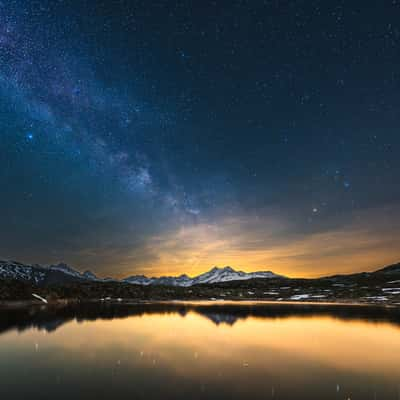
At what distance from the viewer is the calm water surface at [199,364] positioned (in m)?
19.2

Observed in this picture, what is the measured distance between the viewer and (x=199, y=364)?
26.9m

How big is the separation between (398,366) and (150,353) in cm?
2348

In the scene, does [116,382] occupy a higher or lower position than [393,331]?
higher

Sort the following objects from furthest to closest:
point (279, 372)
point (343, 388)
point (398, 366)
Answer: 1. point (398, 366)
2. point (279, 372)
3. point (343, 388)

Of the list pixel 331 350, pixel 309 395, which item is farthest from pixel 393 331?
pixel 309 395

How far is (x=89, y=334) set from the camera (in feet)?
144

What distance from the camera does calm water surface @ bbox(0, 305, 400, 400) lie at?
19.2m

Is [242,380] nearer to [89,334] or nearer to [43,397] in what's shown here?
[43,397]

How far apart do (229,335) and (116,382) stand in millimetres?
26976

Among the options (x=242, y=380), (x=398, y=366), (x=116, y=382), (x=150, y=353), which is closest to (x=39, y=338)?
(x=150, y=353)

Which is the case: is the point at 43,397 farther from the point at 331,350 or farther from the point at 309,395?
the point at 331,350

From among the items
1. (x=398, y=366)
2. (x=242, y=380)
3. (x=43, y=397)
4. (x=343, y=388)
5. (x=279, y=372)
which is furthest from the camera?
(x=398, y=366)

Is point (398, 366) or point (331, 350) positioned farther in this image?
point (331, 350)

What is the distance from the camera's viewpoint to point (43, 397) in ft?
58.0
